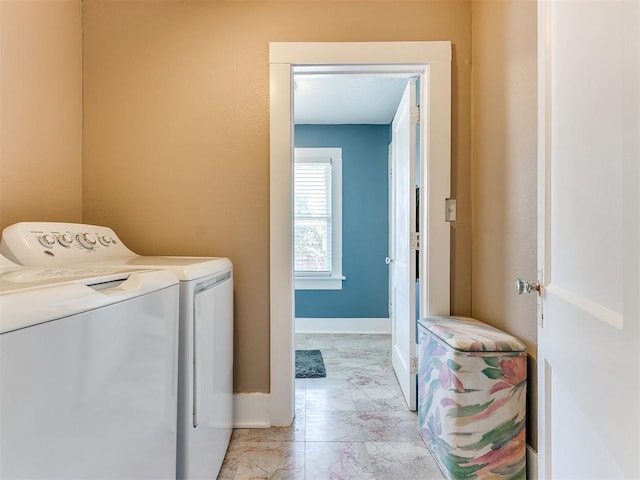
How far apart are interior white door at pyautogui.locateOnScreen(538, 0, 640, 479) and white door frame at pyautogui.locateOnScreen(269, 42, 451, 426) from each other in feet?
2.83

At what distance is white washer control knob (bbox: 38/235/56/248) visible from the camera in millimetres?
1316

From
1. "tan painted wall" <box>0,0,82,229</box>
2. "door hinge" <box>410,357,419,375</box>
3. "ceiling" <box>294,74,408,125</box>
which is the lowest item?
"door hinge" <box>410,357,419,375</box>

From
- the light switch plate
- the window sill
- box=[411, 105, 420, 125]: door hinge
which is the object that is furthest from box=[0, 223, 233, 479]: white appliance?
the window sill

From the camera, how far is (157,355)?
956 mm

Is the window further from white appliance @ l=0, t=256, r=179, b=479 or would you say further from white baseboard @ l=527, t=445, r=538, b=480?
white appliance @ l=0, t=256, r=179, b=479

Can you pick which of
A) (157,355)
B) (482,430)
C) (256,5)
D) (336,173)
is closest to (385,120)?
(336,173)

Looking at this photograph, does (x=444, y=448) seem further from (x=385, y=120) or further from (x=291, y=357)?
(x=385, y=120)

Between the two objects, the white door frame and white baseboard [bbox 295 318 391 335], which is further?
white baseboard [bbox 295 318 391 335]

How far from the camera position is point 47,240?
134cm

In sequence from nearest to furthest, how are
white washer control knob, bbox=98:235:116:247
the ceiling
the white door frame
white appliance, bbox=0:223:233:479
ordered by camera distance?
white appliance, bbox=0:223:233:479, white washer control knob, bbox=98:235:116:247, the white door frame, the ceiling

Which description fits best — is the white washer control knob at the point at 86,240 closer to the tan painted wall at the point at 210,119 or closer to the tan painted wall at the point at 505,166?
the tan painted wall at the point at 210,119

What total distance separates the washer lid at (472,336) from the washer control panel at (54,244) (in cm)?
153

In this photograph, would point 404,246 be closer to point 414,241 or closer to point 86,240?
point 414,241

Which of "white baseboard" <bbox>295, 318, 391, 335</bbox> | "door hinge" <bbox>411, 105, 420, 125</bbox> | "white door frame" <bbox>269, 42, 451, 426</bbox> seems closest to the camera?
"white door frame" <bbox>269, 42, 451, 426</bbox>
